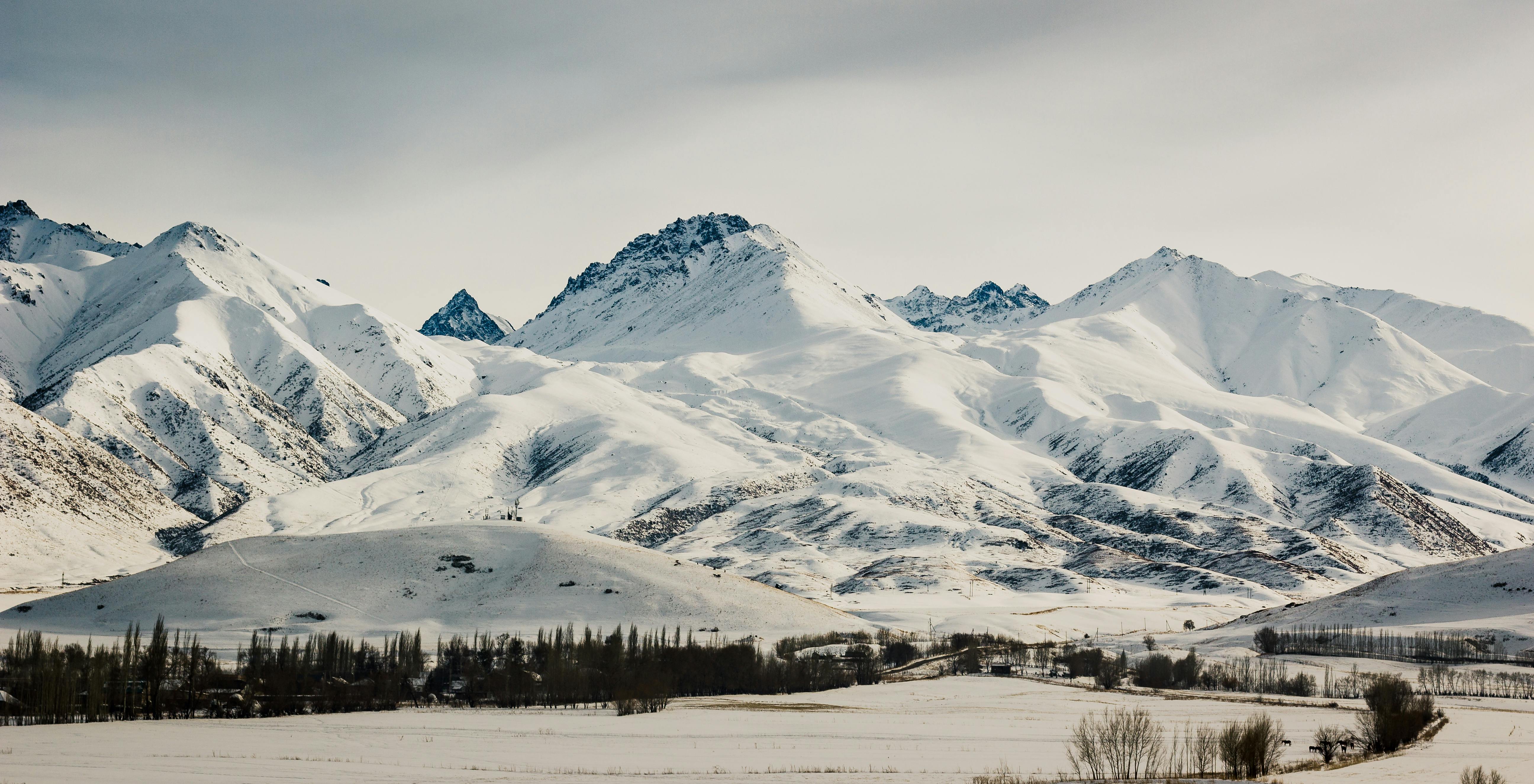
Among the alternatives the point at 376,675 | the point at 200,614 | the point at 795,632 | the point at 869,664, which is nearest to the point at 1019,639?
the point at 795,632

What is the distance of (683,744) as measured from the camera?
268ft

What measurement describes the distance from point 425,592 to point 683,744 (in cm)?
9582

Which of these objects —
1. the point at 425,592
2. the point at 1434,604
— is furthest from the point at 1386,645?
the point at 425,592

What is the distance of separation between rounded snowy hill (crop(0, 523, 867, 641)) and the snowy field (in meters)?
52.0

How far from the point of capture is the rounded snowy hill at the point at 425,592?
15700 centimetres

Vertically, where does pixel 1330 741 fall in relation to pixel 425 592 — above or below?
below

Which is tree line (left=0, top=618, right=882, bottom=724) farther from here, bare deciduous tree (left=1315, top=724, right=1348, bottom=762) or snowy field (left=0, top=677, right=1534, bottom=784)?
bare deciduous tree (left=1315, top=724, right=1348, bottom=762)

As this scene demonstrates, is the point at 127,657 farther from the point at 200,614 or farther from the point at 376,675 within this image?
the point at 200,614

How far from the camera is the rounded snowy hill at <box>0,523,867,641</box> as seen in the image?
15700 cm

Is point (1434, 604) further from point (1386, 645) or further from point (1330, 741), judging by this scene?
point (1330, 741)

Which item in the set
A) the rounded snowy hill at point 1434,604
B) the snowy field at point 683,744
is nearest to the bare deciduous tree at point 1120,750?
the snowy field at point 683,744

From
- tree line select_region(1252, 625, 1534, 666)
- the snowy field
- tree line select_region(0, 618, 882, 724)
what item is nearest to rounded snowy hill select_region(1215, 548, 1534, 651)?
tree line select_region(1252, 625, 1534, 666)

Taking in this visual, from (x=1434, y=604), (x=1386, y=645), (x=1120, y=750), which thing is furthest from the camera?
(x=1434, y=604)

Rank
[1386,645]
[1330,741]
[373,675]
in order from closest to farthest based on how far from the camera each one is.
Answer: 1. [1330,741]
2. [373,675]
3. [1386,645]
